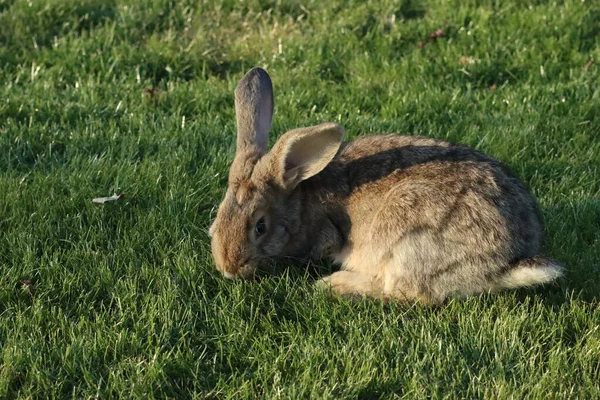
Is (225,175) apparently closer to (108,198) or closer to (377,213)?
(108,198)

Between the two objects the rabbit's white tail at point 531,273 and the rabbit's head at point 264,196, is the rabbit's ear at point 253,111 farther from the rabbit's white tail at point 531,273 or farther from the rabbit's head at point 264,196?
the rabbit's white tail at point 531,273

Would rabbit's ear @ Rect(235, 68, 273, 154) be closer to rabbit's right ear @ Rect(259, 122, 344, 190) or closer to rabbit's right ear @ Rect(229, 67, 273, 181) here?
rabbit's right ear @ Rect(229, 67, 273, 181)

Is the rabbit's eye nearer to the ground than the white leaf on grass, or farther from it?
farther from it

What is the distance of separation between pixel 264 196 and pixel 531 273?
1.60m

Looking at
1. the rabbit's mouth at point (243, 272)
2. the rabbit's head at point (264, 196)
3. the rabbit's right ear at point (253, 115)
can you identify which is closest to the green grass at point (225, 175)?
the rabbit's mouth at point (243, 272)

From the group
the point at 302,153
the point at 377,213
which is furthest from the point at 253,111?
the point at 377,213

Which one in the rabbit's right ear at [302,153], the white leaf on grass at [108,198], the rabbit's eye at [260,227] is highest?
the rabbit's right ear at [302,153]

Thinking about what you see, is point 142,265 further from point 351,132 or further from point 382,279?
→ point 351,132

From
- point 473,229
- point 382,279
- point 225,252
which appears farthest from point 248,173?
point 473,229

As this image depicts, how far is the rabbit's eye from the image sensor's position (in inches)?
205

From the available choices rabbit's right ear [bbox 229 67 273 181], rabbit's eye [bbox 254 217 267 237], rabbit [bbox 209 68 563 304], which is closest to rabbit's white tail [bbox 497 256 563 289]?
rabbit [bbox 209 68 563 304]

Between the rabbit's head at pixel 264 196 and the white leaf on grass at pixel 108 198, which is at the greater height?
the rabbit's head at pixel 264 196

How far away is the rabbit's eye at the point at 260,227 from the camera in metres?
5.20

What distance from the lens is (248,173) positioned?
17.5 feet
